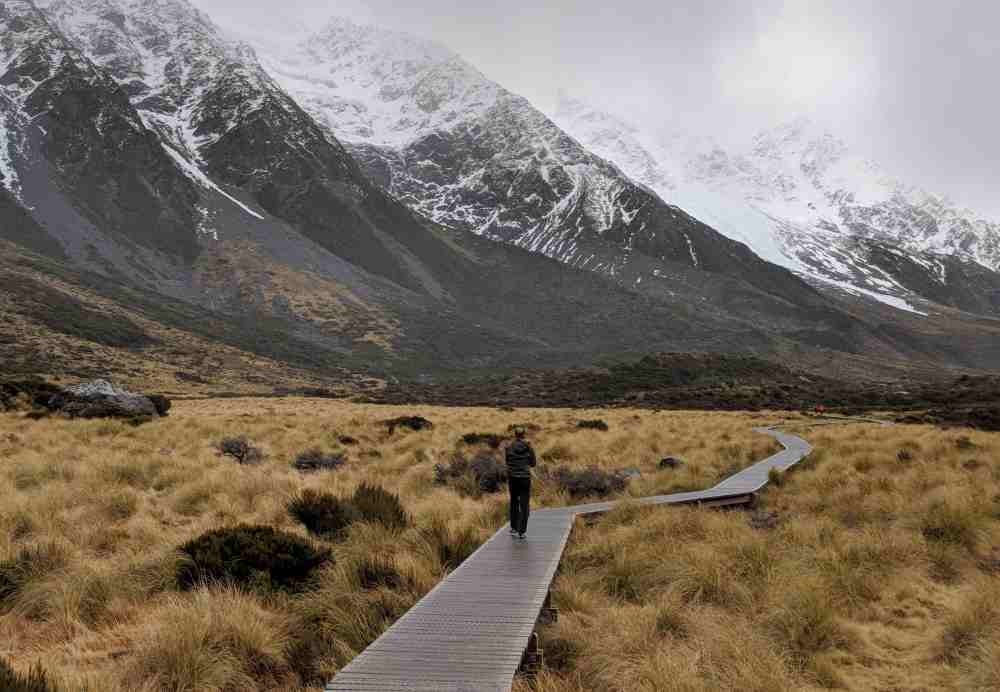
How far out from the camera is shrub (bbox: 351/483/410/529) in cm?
1119

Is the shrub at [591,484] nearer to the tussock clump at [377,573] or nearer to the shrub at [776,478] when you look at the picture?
the shrub at [776,478]

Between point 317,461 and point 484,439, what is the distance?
712 cm

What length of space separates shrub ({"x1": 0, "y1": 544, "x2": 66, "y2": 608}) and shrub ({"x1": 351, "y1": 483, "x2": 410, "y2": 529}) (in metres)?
4.19

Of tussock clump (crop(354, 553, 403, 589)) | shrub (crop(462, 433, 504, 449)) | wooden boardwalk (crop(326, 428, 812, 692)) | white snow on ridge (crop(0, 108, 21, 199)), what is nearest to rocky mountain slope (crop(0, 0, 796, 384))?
white snow on ridge (crop(0, 108, 21, 199))

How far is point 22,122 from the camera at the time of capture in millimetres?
162000

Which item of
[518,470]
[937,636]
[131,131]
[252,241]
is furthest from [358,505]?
[131,131]

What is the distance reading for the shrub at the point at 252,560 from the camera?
813 cm

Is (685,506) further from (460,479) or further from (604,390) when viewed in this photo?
(604,390)

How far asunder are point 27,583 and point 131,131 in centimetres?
19301

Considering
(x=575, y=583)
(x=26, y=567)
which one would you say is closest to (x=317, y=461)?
(x=26, y=567)

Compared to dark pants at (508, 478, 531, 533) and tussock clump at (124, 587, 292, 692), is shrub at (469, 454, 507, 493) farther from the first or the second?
tussock clump at (124, 587, 292, 692)

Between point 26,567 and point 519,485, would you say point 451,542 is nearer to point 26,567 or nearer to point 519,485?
point 519,485

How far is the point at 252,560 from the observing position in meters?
8.42

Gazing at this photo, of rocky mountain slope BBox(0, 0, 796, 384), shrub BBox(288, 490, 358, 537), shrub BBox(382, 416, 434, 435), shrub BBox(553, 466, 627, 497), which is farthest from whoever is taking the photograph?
rocky mountain slope BBox(0, 0, 796, 384)
